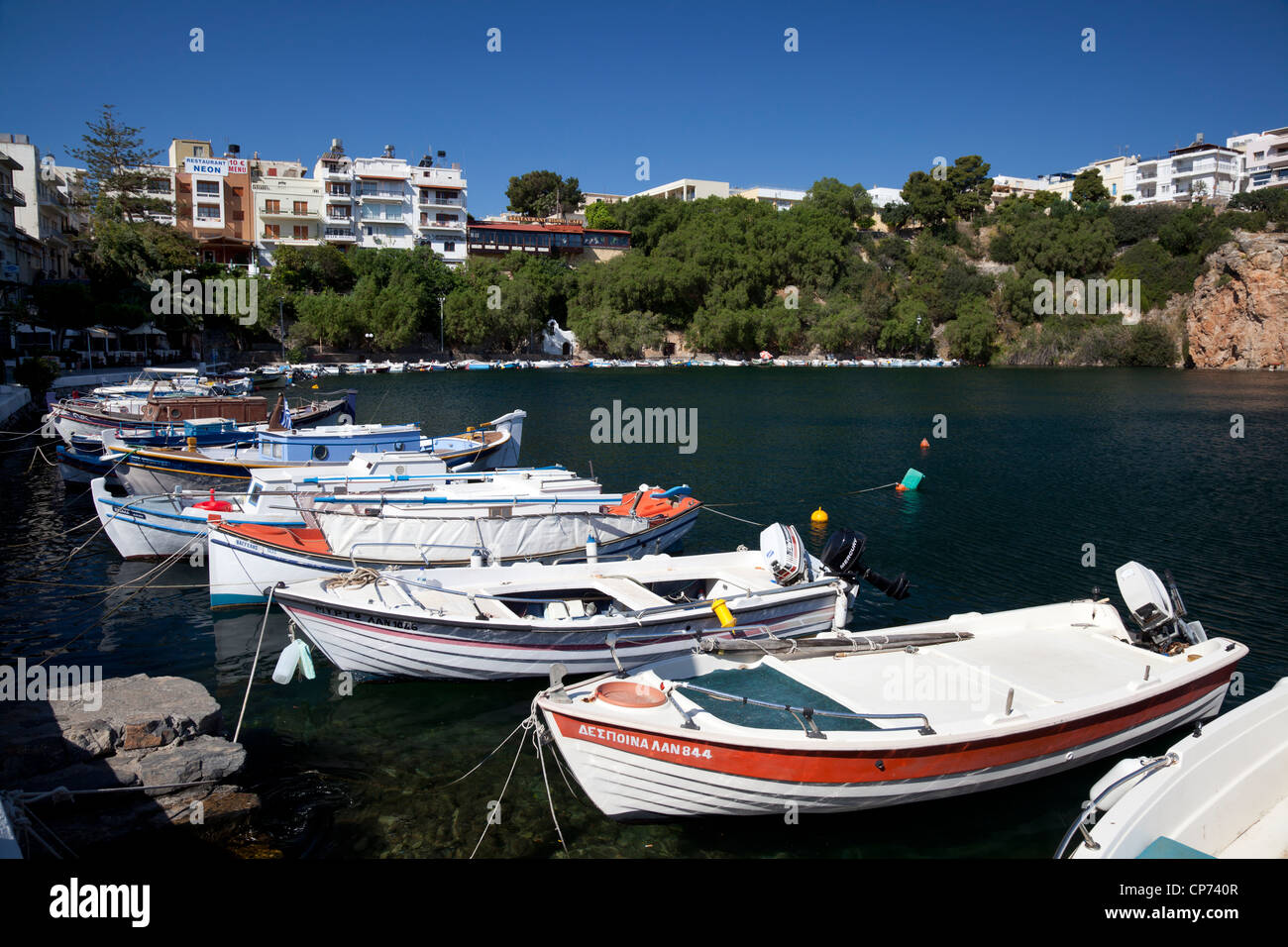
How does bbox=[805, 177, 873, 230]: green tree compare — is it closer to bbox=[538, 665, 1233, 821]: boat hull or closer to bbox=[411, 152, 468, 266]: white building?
bbox=[411, 152, 468, 266]: white building

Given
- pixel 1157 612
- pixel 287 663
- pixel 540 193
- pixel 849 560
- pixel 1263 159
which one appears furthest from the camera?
pixel 1263 159

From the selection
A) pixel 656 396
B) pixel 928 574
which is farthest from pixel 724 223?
pixel 928 574

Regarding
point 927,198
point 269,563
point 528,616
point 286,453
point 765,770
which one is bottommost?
point 765,770

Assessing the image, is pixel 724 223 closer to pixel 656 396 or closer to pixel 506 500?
pixel 656 396

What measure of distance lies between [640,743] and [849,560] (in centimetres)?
612

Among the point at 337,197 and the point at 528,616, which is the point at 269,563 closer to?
the point at 528,616

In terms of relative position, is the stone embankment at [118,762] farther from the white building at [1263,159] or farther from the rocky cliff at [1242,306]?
the white building at [1263,159]

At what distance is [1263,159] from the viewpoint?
118 m

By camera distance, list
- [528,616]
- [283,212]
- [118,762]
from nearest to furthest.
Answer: [118,762], [528,616], [283,212]

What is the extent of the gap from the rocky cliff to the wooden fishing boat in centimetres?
9030

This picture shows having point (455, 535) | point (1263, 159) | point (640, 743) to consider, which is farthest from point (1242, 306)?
point (640, 743)

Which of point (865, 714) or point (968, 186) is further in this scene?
point (968, 186)

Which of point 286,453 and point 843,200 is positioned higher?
point 843,200

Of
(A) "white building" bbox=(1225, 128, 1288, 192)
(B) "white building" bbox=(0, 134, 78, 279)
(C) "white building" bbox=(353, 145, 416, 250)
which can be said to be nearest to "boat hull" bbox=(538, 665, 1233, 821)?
(B) "white building" bbox=(0, 134, 78, 279)
